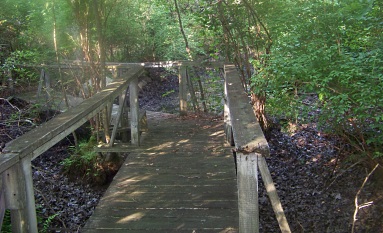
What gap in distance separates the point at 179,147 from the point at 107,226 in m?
2.45

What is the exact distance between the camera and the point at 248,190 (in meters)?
2.39

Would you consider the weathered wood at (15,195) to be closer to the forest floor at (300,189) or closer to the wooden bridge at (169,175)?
the wooden bridge at (169,175)

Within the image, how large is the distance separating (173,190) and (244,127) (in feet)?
5.74

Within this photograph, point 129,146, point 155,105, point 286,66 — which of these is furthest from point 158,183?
point 155,105

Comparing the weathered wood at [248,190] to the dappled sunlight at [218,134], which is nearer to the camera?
the weathered wood at [248,190]

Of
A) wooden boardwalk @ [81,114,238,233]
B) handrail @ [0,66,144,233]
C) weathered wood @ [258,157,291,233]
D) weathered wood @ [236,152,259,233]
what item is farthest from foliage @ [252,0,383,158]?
handrail @ [0,66,144,233]

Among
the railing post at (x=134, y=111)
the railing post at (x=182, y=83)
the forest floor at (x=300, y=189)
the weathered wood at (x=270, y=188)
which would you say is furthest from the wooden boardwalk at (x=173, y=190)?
the railing post at (x=182, y=83)

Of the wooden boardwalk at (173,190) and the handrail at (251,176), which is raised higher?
the handrail at (251,176)

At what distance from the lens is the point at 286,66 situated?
505cm

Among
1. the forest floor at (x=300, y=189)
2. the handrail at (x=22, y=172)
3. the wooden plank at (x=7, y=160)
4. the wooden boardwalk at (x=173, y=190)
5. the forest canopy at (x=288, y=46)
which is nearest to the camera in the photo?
the wooden plank at (x=7, y=160)

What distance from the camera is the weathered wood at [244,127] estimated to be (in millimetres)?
2303

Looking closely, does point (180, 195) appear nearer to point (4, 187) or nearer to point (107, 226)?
point (107, 226)

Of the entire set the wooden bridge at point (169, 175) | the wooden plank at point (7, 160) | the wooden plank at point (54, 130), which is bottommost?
the wooden bridge at point (169, 175)

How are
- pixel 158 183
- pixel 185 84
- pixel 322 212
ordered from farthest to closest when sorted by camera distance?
pixel 185 84 → pixel 322 212 → pixel 158 183
